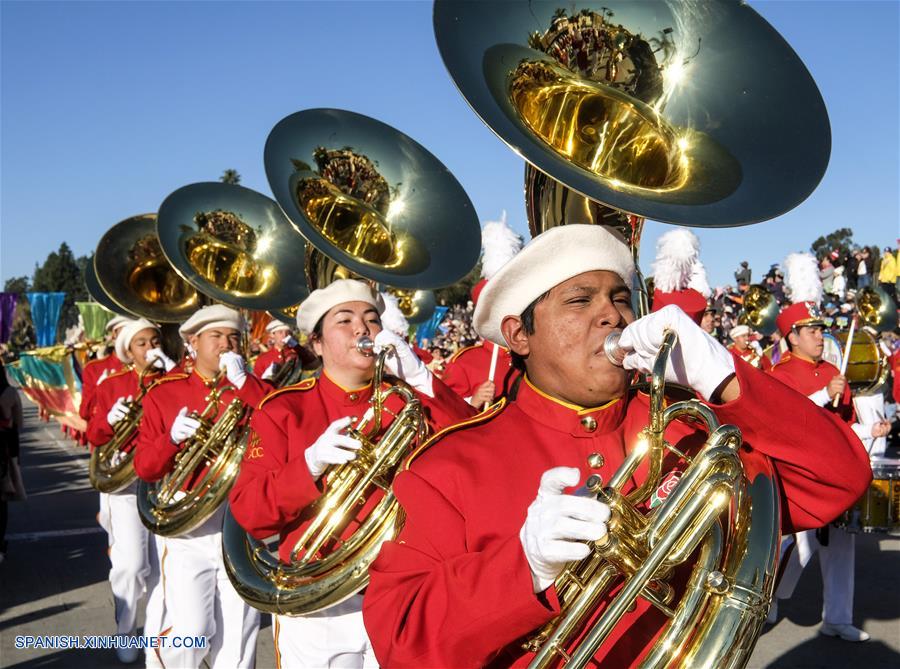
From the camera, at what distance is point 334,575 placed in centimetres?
288

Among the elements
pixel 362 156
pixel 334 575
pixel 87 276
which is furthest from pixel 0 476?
pixel 334 575

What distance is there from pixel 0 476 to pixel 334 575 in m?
5.88

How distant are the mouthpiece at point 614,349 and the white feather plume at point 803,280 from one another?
6.14 metres

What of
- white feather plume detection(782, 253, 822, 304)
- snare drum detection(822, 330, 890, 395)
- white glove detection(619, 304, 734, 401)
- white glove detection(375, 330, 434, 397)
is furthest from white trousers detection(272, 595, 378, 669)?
white feather plume detection(782, 253, 822, 304)

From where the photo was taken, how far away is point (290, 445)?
3396 mm

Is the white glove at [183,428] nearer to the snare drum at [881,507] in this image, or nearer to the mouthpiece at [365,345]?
the mouthpiece at [365,345]

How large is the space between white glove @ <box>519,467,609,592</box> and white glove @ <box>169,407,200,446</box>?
10.4ft

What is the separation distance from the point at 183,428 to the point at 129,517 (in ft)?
5.39

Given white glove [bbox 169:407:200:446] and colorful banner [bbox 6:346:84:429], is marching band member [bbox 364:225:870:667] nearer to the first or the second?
white glove [bbox 169:407:200:446]

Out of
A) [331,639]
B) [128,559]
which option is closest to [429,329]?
[128,559]

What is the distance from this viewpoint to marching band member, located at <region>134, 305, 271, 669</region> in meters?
4.26

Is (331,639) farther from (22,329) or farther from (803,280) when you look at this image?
(22,329)

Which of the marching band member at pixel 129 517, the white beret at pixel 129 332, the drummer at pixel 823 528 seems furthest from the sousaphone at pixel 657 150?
the white beret at pixel 129 332

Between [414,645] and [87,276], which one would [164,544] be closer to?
[414,645]
